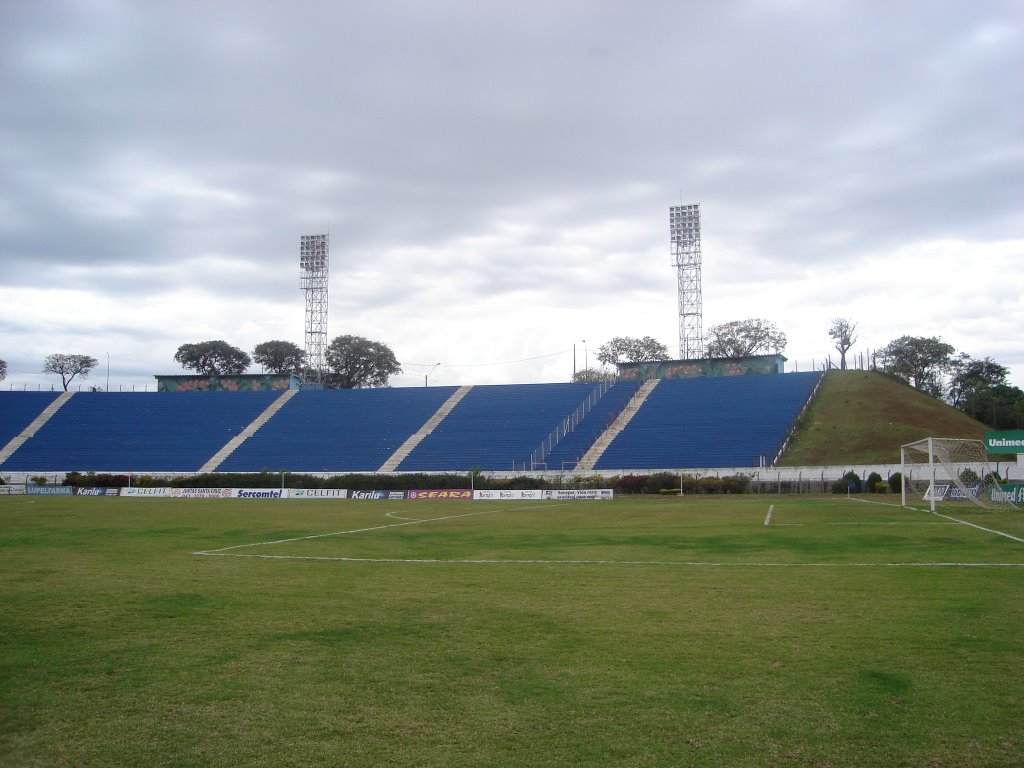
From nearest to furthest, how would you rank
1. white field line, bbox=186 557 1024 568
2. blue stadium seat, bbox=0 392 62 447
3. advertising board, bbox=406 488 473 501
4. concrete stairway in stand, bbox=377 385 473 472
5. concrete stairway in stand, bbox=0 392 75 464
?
white field line, bbox=186 557 1024 568, advertising board, bbox=406 488 473 501, concrete stairway in stand, bbox=377 385 473 472, concrete stairway in stand, bbox=0 392 75 464, blue stadium seat, bbox=0 392 62 447

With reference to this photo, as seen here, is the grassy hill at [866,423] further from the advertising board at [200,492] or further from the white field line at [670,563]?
the white field line at [670,563]

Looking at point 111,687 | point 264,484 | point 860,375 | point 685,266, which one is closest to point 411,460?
point 264,484

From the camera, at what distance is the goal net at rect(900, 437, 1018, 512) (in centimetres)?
3447

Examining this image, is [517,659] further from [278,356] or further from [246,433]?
[278,356]

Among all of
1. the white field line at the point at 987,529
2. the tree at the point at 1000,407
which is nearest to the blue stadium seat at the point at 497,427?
the white field line at the point at 987,529

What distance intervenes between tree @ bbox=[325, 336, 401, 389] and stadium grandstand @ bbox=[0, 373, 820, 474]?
26.9 m

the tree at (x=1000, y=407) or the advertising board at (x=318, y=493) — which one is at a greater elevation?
the tree at (x=1000, y=407)

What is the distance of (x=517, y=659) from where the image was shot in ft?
26.5

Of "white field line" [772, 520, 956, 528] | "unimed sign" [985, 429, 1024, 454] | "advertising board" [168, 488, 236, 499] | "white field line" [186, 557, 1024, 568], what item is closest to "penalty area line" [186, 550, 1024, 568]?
"white field line" [186, 557, 1024, 568]

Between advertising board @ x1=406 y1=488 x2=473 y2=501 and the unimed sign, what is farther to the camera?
advertising board @ x1=406 y1=488 x2=473 y2=501

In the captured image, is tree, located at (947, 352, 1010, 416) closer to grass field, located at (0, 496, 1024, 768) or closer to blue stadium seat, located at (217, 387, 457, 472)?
blue stadium seat, located at (217, 387, 457, 472)

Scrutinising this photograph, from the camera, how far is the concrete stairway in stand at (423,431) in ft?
209

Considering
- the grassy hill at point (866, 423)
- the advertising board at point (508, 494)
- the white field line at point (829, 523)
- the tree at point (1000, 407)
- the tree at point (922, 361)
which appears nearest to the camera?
the white field line at point (829, 523)

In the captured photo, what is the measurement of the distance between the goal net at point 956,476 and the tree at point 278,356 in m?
90.1
